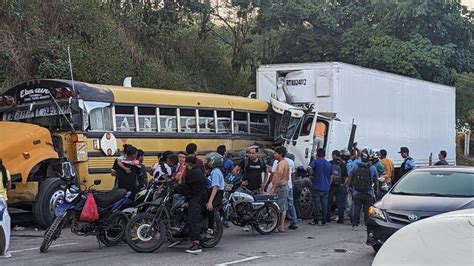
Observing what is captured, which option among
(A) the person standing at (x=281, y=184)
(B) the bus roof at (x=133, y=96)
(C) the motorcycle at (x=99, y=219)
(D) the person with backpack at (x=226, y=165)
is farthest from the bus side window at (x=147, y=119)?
(C) the motorcycle at (x=99, y=219)

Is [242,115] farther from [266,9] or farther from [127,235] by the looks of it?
[266,9]

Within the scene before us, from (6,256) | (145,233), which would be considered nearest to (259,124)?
(145,233)

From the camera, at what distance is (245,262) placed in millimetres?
9477

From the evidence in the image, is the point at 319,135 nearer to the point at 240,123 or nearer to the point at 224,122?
the point at 240,123

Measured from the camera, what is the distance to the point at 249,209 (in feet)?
40.6

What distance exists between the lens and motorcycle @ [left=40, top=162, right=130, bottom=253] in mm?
10070

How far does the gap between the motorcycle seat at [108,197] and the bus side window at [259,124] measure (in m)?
7.40

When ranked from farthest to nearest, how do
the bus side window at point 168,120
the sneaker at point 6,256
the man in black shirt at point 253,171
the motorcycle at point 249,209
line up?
the bus side window at point 168,120 < the man in black shirt at point 253,171 < the motorcycle at point 249,209 < the sneaker at point 6,256

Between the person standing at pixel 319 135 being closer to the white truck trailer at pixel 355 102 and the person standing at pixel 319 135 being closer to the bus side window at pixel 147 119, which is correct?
A: the white truck trailer at pixel 355 102

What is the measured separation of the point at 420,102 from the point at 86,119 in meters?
13.4

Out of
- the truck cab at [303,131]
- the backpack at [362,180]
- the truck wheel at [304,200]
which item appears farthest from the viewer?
the truck cab at [303,131]

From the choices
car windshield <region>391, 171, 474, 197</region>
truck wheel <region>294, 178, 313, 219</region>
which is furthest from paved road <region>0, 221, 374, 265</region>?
truck wheel <region>294, 178, 313, 219</region>

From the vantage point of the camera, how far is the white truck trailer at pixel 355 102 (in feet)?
58.6

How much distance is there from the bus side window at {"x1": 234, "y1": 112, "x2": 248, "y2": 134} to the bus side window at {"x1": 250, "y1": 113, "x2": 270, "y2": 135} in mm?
263
